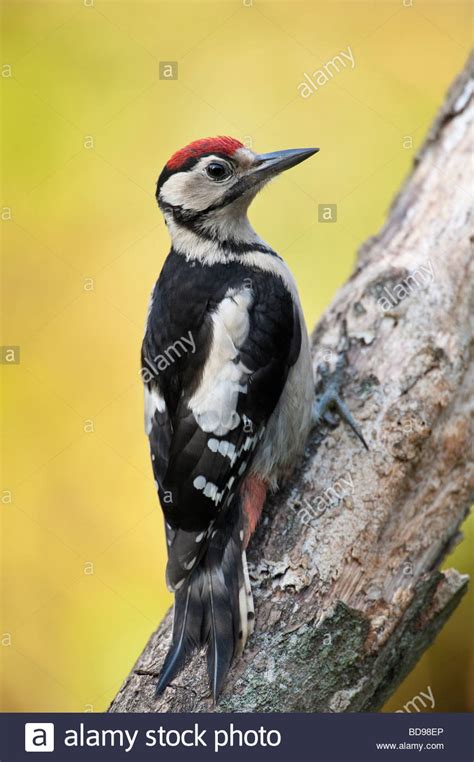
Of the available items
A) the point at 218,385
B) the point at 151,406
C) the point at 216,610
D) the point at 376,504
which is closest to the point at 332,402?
the point at 376,504

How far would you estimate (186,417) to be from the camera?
8.01 ft

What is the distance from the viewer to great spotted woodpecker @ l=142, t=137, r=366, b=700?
7.72ft

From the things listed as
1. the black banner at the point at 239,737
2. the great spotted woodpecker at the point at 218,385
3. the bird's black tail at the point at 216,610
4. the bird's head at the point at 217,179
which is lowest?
the black banner at the point at 239,737

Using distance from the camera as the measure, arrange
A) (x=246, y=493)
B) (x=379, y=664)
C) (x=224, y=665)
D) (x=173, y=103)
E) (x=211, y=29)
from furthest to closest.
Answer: (x=173, y=103)
(x=211, y=29)
(x=246, y=493)
(x=379, y=664)
(x=224, y=665)

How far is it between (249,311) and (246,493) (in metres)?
0.61

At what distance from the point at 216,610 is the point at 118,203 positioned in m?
2.36

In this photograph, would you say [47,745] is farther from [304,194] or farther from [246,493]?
[304,194]

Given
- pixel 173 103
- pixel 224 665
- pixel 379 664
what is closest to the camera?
pixel 224 665

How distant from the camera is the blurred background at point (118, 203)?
3.58 meters

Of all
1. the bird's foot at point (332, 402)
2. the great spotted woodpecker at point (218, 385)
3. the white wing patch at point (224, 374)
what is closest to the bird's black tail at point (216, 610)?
the great spotted woodpecker at point (218, 385)

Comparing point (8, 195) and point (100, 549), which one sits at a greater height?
point (8, 195)

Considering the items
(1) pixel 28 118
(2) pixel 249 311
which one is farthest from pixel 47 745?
(1) pixel 28 118

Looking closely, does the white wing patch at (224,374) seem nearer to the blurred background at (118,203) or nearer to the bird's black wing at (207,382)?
the bird's black wing at (207,382)

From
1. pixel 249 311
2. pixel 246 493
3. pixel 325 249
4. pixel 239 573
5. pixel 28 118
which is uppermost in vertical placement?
pixel 28 118
